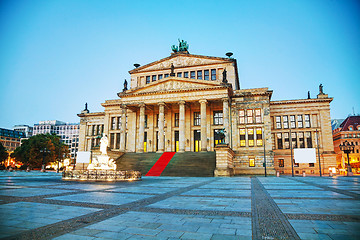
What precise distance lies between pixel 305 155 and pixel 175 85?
2858 centimetres

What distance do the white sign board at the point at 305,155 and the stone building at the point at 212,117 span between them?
1.43 m

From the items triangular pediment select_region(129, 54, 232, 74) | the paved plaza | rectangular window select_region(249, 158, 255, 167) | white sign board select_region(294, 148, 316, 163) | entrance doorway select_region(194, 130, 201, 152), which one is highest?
triangular pediment select_region(129, 54, 232, 74)

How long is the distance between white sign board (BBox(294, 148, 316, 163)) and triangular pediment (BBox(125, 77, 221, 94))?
20.7m

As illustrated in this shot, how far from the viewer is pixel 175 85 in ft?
146

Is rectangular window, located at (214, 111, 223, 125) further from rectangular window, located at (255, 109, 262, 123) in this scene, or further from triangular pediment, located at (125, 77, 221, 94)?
triangular pediment, located at (125, 77, 221, 94)

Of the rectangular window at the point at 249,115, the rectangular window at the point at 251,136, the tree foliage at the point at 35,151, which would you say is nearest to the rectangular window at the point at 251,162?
the rectangular window at the point at 251,136

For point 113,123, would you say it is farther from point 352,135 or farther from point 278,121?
point 352,135

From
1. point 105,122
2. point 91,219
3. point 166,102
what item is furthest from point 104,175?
point 105,122

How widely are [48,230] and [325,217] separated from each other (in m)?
7.30

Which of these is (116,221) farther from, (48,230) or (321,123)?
(321,123)

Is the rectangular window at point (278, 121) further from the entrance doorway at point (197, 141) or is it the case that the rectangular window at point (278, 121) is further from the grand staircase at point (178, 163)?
the grand staircase at point (178, 163)

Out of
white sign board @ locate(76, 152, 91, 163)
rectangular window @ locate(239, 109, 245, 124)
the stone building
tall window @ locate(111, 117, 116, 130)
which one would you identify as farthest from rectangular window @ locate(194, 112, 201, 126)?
white sign board @ locate(76, 152, 91, 163)

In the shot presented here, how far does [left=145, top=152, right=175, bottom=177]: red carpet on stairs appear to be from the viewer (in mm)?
34131

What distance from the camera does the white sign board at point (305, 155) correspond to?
4553 cm
